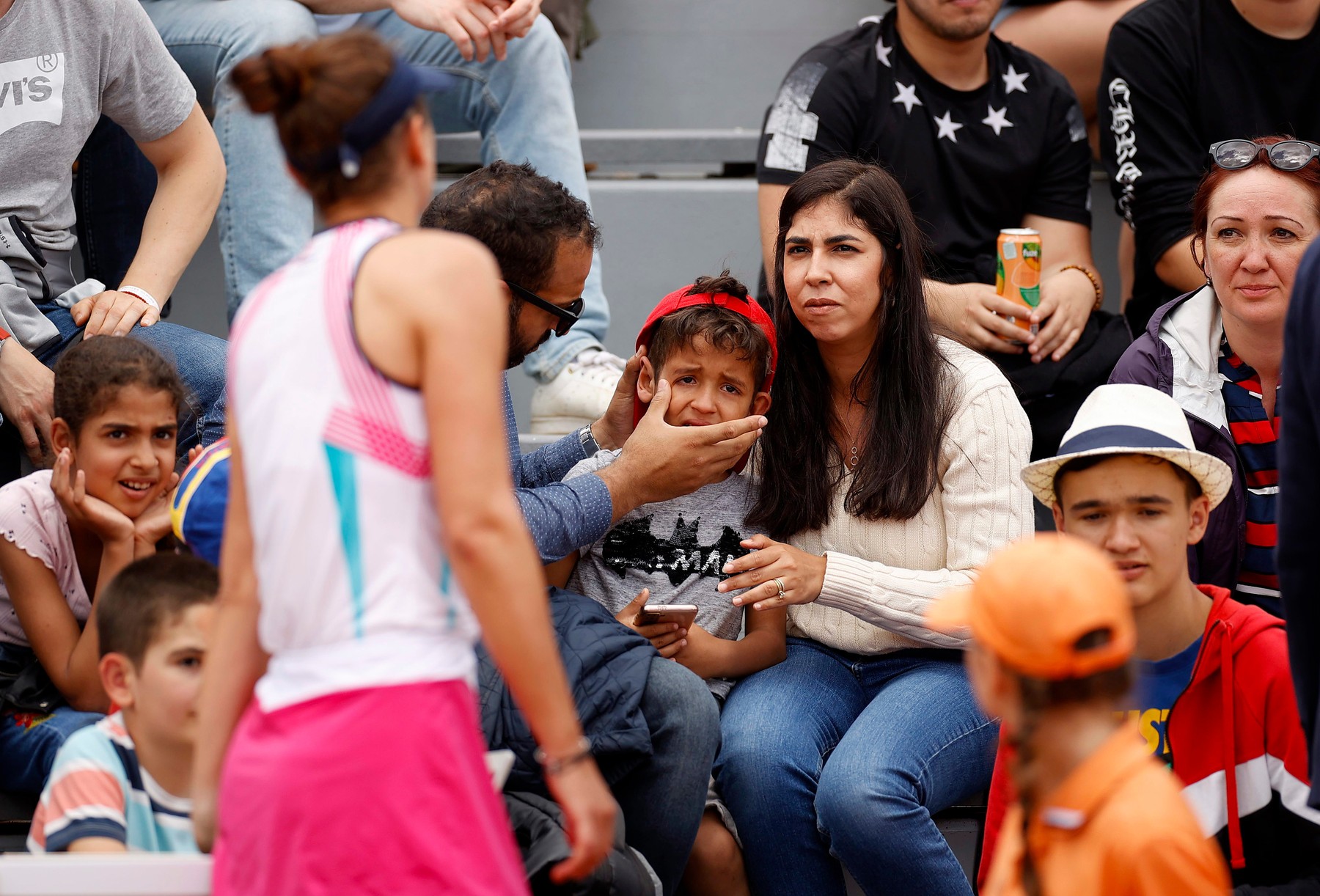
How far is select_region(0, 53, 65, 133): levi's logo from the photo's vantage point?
2.79 m

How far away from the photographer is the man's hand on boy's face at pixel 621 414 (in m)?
2.72

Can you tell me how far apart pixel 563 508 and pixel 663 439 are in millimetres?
234

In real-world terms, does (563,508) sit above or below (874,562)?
above

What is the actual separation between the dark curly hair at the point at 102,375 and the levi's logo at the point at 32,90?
633mm

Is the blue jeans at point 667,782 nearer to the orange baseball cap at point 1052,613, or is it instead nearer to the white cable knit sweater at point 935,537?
the white cable knit sweater at point 935,537

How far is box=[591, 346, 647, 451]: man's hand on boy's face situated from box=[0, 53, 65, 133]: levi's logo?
4.37ft

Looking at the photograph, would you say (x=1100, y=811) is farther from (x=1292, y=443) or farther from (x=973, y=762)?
(x=973, y=762)

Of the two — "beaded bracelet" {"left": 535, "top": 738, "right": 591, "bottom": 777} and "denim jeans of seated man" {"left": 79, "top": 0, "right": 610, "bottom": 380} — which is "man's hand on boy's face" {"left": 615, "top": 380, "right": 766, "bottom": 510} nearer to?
"denim jeans of seated man" {"left": 79, "top": 0, "right": 610, "bottom": 380}

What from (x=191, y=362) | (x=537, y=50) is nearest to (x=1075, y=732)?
(x=191, y=362)

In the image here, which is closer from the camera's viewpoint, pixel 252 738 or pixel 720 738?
pixel 252 738

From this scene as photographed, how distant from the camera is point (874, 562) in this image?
253 centimetres

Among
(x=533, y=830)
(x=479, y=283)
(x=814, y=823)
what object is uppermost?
(x=479, y=283)

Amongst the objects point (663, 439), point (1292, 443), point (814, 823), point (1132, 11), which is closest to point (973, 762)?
point (814, 823)

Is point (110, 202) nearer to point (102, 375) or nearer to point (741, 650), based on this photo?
point (102, 375)
